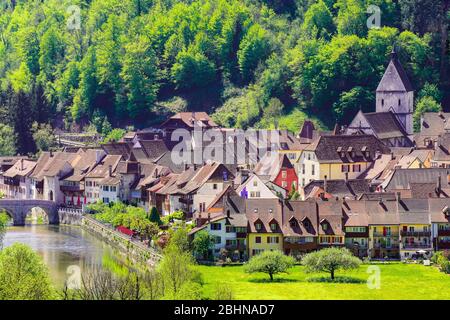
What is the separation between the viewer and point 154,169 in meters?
→ 92.8

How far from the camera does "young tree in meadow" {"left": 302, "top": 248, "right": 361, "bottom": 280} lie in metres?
62.8

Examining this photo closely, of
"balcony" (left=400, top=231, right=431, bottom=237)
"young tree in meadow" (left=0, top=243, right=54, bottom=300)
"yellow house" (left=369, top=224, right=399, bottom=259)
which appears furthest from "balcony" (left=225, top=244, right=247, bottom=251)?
"young tree in meadow" (left=0, top=243, right=54, bottom=300)

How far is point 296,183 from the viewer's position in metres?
86.7

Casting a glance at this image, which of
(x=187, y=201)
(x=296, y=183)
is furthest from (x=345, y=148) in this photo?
(x=187, y=201)

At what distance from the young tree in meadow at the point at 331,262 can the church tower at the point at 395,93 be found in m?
45.4

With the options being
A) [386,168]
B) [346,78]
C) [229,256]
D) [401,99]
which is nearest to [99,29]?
[346,78]

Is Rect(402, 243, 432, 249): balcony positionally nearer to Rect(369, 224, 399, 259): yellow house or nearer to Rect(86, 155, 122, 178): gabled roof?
Rect(369, 224, 399, 259): yellow house

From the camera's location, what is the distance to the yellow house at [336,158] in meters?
88.3

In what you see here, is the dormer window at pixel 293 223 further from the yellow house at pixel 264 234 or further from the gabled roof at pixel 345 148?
the gabled roof at pixel 345 148

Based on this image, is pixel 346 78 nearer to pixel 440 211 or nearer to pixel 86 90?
pixel 86 90

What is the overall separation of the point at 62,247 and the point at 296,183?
17.8 meters

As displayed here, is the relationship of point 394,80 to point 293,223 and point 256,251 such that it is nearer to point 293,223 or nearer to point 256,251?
point 293,223

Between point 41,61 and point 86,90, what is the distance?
1952cm

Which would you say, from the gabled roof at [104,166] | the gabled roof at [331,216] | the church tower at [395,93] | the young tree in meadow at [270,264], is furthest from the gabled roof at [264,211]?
the church tower at [395,93]
